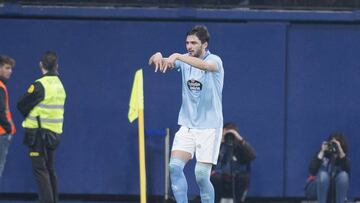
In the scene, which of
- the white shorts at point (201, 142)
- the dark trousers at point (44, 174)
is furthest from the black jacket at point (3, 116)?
the white shorts at point (201, 142)

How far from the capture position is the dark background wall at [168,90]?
15492mm

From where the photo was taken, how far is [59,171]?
15.5m

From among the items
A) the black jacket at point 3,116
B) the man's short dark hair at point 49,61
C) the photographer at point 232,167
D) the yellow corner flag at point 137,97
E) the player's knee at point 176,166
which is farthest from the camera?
the photographer at point 232,167

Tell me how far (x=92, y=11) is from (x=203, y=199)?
5001 millimetres

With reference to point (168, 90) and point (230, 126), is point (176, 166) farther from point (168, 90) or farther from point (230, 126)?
point (168, 90)

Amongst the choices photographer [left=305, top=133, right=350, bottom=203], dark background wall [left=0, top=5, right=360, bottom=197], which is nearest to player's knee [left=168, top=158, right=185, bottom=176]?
photographer [left=305, top=133, right=350, bottom=203]

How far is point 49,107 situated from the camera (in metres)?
13.1

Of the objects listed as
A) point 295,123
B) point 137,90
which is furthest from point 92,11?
point 137,90

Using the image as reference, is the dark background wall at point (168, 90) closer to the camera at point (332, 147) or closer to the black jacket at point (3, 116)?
the camera at point (332, 147)

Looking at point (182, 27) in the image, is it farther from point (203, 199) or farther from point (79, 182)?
point (203, 199)

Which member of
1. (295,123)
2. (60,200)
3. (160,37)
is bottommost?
(60,200)

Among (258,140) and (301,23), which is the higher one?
(301,23)

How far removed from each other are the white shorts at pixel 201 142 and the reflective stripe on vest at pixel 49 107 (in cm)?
229

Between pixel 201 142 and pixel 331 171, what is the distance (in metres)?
3.84
